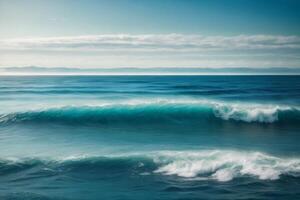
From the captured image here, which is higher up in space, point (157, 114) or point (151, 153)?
point (157, 114)

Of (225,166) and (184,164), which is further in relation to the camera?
(184,164)

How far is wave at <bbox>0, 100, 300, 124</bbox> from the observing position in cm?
1262

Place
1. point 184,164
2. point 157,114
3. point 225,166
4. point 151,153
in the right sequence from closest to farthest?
point 225,166, point 184,164, point 151,153, point 157,114

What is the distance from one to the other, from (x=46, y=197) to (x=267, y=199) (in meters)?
3.20

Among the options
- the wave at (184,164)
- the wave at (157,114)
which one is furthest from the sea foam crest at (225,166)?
the wave at (157,114)

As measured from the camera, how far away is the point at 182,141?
935 centimetres

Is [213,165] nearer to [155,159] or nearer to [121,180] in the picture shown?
[155,159]

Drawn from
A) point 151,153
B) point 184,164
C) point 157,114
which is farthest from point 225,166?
point 157,114

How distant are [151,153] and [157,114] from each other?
5714 millimetres

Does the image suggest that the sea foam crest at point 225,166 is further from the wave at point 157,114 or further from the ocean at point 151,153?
the wave at point 157,114

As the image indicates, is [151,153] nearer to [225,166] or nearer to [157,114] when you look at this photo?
[225,166]

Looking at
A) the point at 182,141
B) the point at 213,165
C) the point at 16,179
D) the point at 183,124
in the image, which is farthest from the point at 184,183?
the point at 183,124

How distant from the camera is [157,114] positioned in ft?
43.7

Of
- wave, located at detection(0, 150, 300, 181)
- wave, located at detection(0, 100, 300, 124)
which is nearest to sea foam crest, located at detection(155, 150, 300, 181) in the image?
wave, located at detection(0, 150, 300, 181)
